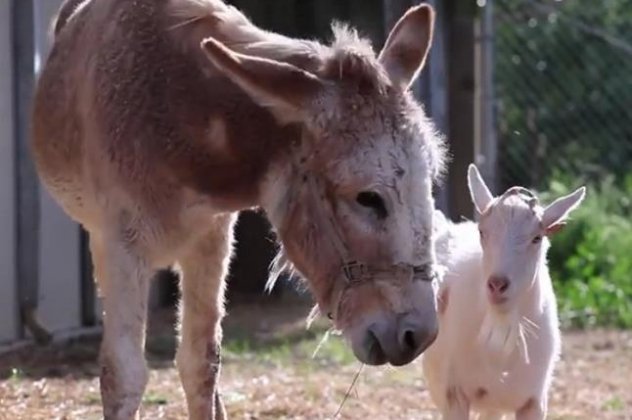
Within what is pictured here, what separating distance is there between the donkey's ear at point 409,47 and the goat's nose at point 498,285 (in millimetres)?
915

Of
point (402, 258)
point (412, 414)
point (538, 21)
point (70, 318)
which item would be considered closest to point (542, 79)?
point (538, 21)

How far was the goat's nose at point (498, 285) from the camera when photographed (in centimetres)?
555

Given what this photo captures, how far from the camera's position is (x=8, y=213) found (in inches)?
336

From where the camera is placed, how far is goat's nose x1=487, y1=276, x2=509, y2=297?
18.2ft

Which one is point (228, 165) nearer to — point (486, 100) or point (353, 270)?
point (353, 270)

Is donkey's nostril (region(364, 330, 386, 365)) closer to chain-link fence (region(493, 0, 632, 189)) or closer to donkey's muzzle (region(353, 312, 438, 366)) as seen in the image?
donkey's muzzle (region(353, 312, 438, 366))

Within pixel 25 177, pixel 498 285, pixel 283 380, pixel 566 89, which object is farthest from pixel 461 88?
pixel 498 285

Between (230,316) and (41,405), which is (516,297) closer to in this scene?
(41,405)

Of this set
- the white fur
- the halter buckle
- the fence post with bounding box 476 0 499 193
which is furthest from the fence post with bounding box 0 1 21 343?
the halter buckle

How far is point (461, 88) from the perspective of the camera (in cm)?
1009

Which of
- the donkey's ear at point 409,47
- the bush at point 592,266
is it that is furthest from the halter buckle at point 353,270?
the bush at point 592,266

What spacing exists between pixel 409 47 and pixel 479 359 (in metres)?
1.34

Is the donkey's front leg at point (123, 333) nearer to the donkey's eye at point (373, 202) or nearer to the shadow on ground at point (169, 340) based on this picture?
the donkey's eye at point (373, 202)

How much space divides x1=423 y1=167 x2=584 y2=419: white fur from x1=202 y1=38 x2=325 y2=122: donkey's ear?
1.23 m
